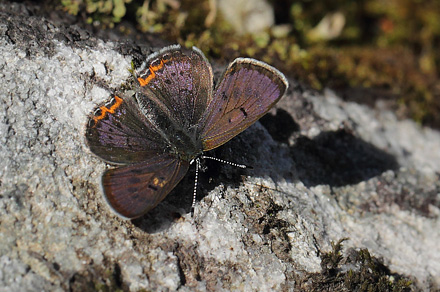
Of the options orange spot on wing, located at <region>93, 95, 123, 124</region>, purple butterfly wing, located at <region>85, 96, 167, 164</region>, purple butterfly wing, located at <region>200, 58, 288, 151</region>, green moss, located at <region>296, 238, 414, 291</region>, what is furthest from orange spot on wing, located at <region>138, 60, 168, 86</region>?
green moss, located at <region>296, 238, 414, 291</region>

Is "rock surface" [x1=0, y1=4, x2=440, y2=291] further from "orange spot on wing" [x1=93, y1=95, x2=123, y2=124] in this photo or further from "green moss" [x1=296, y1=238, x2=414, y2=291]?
"orange spot on wing" [x1=93, y1=95, x2=123, y2=124]

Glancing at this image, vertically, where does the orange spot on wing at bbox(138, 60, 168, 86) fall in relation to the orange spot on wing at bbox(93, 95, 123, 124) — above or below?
above

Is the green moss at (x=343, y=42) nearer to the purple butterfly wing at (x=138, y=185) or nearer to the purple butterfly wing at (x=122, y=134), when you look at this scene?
the purple butterfly wing at (x=122, y=134)

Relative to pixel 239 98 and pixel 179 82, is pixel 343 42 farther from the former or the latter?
pixel 179 82

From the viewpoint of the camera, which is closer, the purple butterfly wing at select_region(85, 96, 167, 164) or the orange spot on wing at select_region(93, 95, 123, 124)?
the purple butterfly wing at select_region(85, 96, 167, 164)

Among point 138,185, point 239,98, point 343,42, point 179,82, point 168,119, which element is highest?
point 343,42

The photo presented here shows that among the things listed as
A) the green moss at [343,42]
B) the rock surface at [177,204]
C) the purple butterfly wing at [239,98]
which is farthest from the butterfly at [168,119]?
the green moss at [343,42]

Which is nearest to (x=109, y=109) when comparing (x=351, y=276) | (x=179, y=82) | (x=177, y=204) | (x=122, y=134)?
(x=122, y=134)
